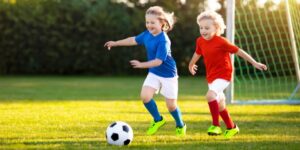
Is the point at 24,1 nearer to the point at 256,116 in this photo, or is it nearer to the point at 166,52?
the point at 256,116

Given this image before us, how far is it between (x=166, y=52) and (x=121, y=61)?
18852 mm

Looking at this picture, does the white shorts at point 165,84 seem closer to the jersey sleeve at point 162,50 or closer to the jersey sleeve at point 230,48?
the jersey sleeve at point 162,50

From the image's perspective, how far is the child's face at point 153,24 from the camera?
22.2 feet

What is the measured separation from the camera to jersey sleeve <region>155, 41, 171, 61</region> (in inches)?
260

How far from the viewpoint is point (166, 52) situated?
21.8 feet

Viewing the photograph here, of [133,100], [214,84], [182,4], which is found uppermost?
[182,4]

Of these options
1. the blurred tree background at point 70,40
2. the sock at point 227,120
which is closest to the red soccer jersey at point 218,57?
the sock at point 227,120

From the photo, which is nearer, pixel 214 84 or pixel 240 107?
pixel 214 84

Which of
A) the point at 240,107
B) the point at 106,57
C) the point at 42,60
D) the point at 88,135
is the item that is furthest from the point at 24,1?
the point at 88,135

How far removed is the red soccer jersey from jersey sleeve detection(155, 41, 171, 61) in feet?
1.53

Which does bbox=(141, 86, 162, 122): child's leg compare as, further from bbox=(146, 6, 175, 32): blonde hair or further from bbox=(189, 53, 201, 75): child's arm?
bbox=(146, 6, 175, 32): blonde hair

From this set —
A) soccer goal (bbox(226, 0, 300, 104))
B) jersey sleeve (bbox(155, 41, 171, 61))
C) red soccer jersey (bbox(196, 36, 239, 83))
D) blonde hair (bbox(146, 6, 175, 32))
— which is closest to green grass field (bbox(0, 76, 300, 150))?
red soccer jersey (bbox(196, 36, 239, 83))

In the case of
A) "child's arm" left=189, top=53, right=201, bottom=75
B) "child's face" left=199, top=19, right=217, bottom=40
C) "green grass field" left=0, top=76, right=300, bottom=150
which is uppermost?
"child's face" left=199, top=19, right=217, bottom=40

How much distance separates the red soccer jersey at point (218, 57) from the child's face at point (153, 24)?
1.93ft
